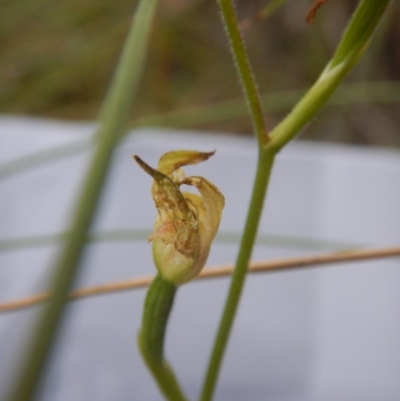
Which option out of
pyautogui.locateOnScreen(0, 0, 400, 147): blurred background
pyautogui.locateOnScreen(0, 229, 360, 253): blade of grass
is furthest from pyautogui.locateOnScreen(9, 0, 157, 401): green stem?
pyautogui.locateOnScreen(0, 0, 400, 147): blurred background

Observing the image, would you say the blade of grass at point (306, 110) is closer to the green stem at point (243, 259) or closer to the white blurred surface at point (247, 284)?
the green stem at point (243, 259)

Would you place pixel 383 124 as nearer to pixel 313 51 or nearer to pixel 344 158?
pixel 313 51

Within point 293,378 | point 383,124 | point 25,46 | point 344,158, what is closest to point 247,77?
point 293,378

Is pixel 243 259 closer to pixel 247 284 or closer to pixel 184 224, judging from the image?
pixel 184 224

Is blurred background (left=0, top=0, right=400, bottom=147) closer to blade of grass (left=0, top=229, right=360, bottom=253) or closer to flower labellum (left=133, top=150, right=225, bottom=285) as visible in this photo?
blade of grass (left=0, top=229, right=360, bottom=253)

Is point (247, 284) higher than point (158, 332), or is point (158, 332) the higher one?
point (158, 332)

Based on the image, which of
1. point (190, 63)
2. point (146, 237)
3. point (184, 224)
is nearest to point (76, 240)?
point (184, 224)
